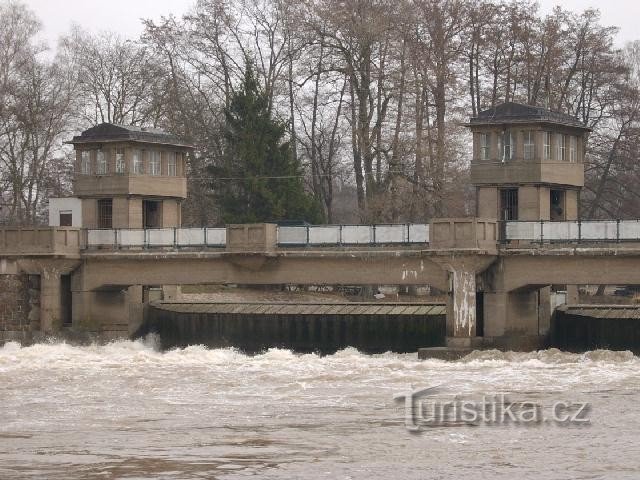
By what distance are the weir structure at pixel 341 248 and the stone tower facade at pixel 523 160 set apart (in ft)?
0.16

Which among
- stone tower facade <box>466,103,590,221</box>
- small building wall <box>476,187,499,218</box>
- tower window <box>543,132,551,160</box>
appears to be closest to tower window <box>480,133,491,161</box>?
stone tower facade <box>466,103,590,221</box>

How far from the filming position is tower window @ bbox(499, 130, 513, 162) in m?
50.4

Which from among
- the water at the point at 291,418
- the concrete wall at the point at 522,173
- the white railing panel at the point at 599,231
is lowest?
the water at the point at 291,418

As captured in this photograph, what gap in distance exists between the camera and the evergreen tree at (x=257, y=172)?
68.9 metres

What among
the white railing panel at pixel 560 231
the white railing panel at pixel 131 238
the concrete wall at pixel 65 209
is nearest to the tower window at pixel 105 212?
the concrete wall at pixel 65 209

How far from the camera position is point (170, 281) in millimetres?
51812

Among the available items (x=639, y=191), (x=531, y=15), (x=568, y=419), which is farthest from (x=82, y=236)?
(x=639, y=191)

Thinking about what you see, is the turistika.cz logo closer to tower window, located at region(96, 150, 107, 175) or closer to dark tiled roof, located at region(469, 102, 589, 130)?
dark tiled roof, located at region(469, 102, 589, 130)

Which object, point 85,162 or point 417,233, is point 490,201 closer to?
point 417,233

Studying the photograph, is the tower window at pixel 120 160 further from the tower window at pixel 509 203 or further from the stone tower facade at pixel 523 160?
the tower window at pixel 509 203

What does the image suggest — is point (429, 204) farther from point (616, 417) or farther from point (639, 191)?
point (616, 417)

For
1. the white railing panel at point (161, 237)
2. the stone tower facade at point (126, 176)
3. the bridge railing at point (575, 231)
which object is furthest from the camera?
the stone tower facade at point (126, 176)

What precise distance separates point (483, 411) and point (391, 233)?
14797 millimetres

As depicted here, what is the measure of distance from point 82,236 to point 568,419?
988 inches
